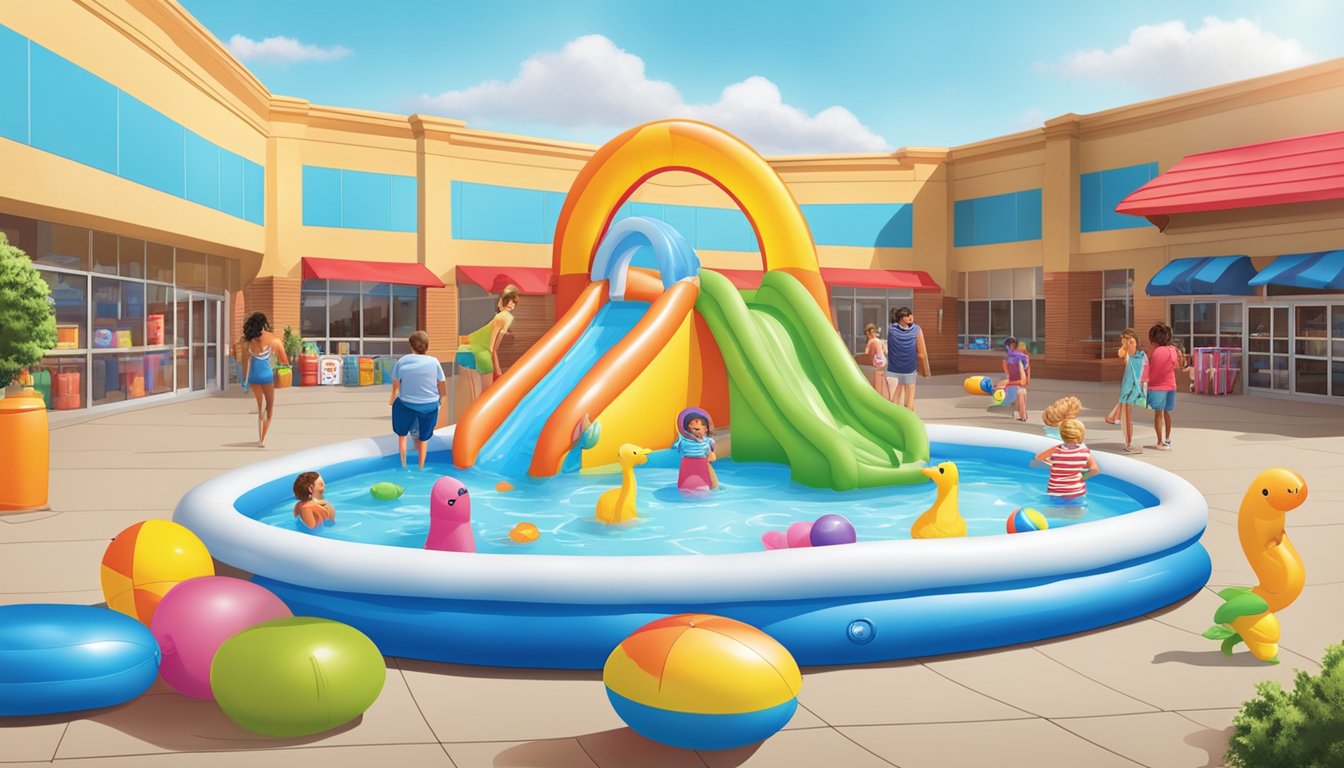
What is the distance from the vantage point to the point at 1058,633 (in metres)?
5.25

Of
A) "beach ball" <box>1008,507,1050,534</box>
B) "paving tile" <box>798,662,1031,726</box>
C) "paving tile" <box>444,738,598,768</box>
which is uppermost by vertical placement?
"beach ball" <box>1008,507,1050,534</box>

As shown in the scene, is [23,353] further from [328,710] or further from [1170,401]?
[1170,401]

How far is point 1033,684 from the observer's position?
14.9 feet

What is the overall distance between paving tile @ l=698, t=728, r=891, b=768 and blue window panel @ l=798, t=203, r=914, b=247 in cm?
2783

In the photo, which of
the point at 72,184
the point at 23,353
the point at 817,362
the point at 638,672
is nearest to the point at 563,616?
the point at 638,672

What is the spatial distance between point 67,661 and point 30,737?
30cm

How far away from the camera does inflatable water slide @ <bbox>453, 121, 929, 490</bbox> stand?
954 centimetres

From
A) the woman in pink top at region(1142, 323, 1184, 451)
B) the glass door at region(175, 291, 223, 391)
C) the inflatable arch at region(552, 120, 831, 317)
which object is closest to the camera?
the inflatable arch at region(552, 120, 831, 317)

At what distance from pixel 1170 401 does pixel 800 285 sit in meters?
5.19

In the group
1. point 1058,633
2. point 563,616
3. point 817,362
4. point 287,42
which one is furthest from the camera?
point 287,42

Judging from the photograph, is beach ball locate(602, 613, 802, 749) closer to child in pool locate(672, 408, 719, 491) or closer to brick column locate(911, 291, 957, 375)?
child in pool locate(672, 408, 719, 491)

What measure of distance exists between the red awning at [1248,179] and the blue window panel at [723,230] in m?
11.2

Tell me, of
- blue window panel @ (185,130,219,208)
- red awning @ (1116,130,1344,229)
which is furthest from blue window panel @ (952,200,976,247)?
blue window panel @ (185,130,219,208)

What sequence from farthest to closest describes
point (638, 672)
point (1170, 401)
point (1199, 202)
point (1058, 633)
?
point (1199, 202), point (1170, 401), point (1058, 633), point (638, 672)
